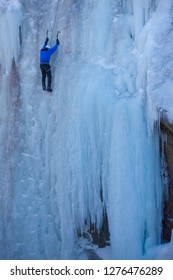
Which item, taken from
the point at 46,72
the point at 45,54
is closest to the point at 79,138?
the point at 46,72

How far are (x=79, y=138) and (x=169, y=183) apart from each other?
4.55 ft

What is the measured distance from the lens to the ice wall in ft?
22.0

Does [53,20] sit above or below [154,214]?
above

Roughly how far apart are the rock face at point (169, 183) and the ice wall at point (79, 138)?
0.12m

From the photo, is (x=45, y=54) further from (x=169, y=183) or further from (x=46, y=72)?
(x=169, y=183)

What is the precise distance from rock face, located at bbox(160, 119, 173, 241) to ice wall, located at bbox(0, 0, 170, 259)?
0.12 metres

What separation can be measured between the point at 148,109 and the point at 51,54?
5.72 ft

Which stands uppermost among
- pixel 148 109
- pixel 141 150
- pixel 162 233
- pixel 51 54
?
pixel 51 54

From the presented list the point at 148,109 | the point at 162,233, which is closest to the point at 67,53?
the point at 148,109

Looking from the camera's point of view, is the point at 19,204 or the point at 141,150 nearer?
the point at 141,150

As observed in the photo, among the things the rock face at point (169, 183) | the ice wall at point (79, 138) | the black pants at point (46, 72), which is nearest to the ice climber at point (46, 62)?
the black pants at point (46, 72)

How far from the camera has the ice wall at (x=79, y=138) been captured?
6.71m

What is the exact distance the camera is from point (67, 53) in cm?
739

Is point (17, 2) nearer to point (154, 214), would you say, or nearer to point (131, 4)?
point (131, 4)
